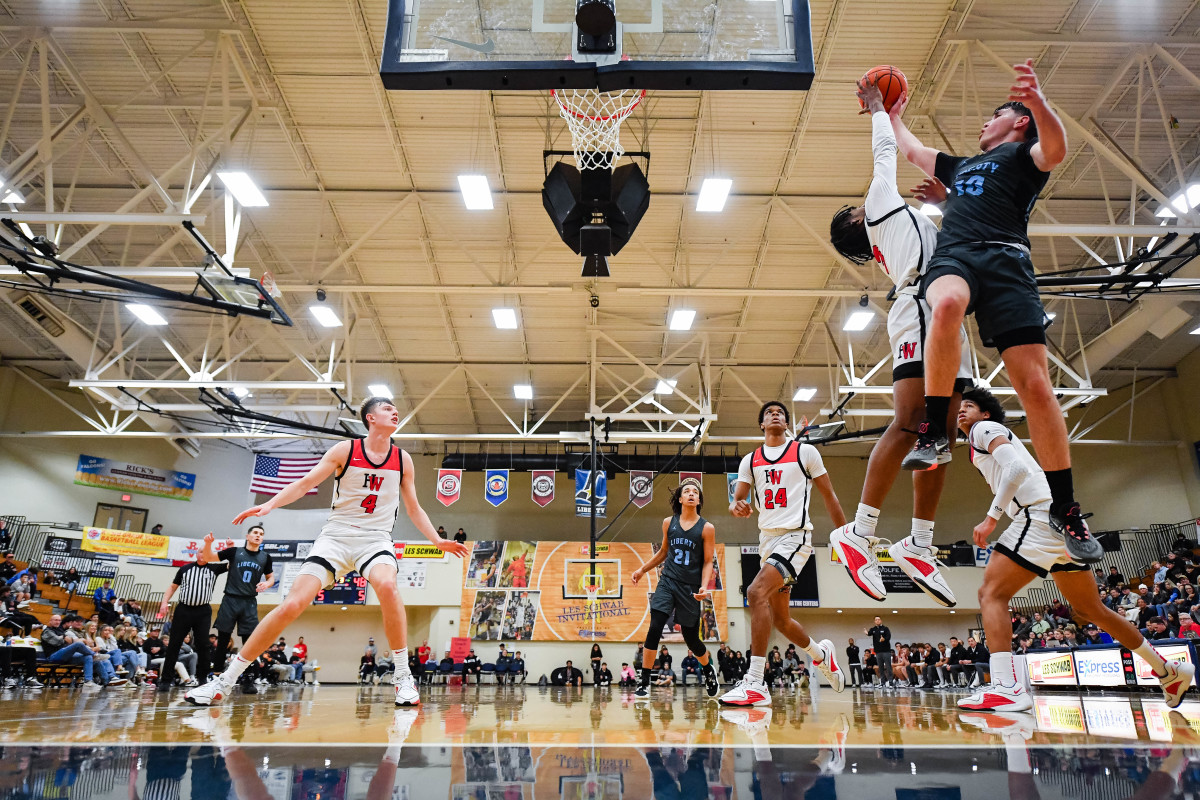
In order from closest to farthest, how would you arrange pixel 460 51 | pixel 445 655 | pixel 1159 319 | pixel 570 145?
pixel 460 51 < pixel 570 145 < pixel 1159 319 < pixel 445 655

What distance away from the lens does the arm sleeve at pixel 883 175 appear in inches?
131

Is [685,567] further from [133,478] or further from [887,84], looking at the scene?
[133,478]

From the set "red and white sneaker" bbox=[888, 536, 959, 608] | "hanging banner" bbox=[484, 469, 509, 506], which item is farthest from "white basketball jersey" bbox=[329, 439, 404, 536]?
"hanging banner" bbox=[484, 469, 509, 506]

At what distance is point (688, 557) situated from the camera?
623 cm

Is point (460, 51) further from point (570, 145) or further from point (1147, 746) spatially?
point (570, 145)

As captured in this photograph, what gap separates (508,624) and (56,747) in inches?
778

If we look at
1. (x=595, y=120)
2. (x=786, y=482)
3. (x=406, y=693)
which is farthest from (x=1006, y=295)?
(x=595, y=120)

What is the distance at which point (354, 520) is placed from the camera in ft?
14.5

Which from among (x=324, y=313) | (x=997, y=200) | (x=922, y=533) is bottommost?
(x=922, y=533)

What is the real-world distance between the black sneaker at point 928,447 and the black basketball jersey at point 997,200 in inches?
29.7

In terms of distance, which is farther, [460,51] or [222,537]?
[222,537]

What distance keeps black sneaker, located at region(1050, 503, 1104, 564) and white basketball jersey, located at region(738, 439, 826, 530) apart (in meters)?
2.00

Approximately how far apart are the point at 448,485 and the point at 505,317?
20.0ft

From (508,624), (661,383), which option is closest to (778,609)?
(661,383)
